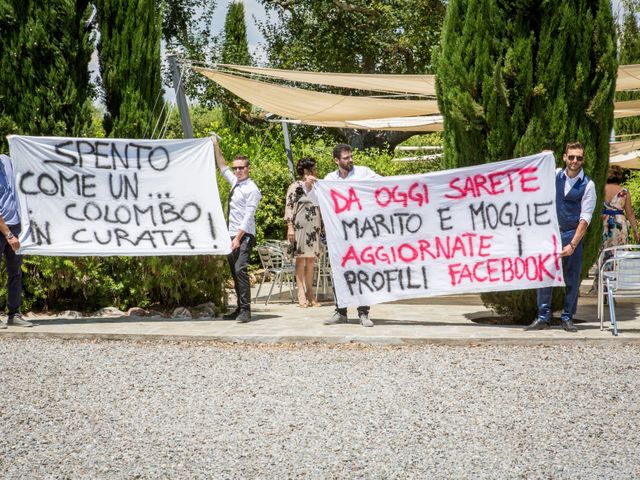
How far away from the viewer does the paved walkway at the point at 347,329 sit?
26.1ft

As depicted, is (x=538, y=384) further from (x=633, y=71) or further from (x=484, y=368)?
(x=633, y=71)

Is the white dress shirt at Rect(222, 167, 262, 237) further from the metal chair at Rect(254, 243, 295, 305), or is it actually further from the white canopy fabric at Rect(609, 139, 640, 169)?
the white canopy fabric at Rect(609, 139, 640, 169)

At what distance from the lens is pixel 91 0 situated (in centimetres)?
1038

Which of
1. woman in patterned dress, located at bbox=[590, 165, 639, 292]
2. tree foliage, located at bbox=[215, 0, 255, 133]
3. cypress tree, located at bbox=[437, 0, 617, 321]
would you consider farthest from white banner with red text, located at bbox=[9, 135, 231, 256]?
tree foliage, located at bbox=[215, 0, 255, 133]

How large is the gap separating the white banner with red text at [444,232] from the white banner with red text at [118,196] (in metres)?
1.38

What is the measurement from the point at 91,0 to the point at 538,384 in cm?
717

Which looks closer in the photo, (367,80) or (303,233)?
(303,233)

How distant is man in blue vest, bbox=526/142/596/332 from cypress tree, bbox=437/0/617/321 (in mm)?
381

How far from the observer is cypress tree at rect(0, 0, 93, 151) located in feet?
32.8

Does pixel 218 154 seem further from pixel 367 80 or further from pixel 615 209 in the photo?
pixel 615 209

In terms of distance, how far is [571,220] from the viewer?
838cm

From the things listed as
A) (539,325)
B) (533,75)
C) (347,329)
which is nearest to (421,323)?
A: (347,329)

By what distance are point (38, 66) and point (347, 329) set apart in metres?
4.81

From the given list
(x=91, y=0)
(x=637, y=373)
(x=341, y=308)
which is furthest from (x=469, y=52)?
(x=91, y=0)
